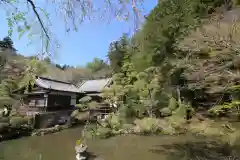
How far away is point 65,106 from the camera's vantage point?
16656 millimetres

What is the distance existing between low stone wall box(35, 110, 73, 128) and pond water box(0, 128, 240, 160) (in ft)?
9.50

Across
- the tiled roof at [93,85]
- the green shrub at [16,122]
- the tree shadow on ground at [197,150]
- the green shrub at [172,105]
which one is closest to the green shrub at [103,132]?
the tree shadow on ground at [197,150]

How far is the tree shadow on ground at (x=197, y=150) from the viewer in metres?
6.05

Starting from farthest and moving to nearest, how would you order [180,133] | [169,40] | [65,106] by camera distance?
[65,106] < [169,40] < [180,133]

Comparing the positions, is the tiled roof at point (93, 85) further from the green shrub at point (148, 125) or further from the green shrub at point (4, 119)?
the green shrub at point (148, 125)

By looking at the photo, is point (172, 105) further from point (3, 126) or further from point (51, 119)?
point (3, 126)

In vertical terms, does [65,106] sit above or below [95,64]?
below

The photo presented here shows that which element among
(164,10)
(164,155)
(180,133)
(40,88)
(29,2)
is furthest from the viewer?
(40,88)

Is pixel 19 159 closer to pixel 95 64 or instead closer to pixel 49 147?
pixel 49 147

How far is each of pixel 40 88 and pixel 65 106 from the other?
115 inches

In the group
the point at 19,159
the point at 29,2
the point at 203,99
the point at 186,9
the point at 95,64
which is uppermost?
the point at 95,64

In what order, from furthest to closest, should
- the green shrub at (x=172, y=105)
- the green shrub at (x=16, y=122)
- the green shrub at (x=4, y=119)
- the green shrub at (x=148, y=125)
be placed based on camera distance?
1. the green shrub at (x=16, y=122)
2. the green shrub at (x=4, y=119)
3. the green shrub at (x=172, y=105)
4. the green shrub at (x=148, y=125)

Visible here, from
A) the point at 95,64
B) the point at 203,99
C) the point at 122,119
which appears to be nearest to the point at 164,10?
the point at 203,99

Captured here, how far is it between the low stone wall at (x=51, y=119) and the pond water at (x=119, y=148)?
2.90m
